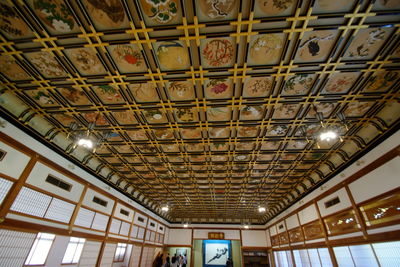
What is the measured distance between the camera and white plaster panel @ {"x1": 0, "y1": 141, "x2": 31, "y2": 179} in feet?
15.3

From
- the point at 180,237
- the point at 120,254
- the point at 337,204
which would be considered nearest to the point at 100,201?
the point at 120,254

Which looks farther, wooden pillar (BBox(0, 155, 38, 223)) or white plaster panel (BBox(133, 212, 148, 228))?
white plaster panel (BBox(133, 212, 148, 228))

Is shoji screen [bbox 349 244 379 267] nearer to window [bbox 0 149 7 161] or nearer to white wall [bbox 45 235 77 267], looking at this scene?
white wall [bbox 45 235 77 267]

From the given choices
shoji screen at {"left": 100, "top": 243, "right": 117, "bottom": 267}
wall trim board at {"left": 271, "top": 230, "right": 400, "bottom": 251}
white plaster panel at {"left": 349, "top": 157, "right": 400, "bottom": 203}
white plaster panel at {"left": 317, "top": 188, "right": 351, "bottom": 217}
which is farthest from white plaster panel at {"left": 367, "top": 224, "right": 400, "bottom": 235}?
shoji screen at {"left": 100, "top": 243, "right": 117, "bottom": 267}

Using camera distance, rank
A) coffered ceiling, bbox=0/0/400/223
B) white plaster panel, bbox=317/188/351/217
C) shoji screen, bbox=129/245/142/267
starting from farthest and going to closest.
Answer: shoji screen, bbox=129/245/142/267 → white plaster panel, bbox=317/188/351/217 → coffered ceiling, bbox=0/0/400/223

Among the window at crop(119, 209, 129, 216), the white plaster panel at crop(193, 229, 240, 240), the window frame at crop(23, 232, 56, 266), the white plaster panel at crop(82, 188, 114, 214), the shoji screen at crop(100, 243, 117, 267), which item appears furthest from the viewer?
the white plaster panel at crop(193, 229, 240, 240)

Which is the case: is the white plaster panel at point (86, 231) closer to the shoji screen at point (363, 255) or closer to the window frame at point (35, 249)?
the window frame at point (35, 249)

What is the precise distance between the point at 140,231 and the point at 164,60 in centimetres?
1232

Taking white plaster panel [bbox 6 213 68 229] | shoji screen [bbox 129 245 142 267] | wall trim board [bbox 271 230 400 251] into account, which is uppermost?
white plaster panel [bbox 6 213 68 229]

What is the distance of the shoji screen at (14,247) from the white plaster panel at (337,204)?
33.8 ft

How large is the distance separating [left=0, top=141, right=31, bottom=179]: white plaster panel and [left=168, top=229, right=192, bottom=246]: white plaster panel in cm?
1667

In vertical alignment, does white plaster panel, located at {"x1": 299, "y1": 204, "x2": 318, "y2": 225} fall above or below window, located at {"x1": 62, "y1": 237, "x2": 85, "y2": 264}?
above

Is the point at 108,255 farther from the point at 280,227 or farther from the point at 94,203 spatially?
the point at 280,227

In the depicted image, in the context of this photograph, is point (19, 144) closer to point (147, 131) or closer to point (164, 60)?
point (147, 131)
